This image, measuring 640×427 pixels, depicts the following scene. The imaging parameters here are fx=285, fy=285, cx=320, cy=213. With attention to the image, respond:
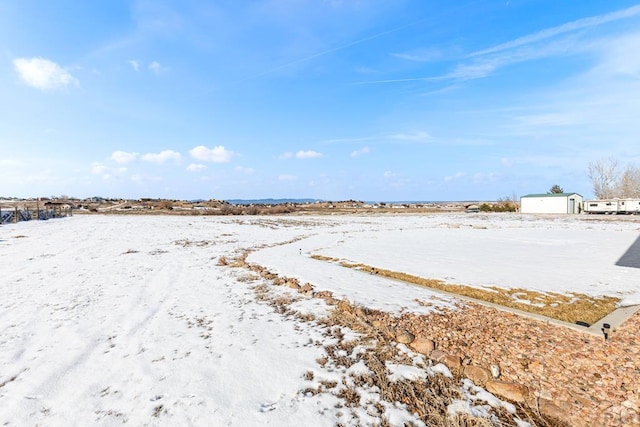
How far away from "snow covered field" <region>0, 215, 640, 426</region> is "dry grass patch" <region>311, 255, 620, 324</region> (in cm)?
61

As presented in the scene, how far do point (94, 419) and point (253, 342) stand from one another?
2311 millimetres

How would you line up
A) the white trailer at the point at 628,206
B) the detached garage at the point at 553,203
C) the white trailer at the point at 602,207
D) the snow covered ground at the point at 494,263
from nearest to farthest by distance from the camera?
the snow covered ground at the point at 494,263 < the white trailer at the point at 628,206 < the white trailer at the point at 602,207 < the detached garage at the point at 553,203

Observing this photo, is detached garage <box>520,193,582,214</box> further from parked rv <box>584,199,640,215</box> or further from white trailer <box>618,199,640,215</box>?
white trailer <box>618,199,640,215</box>

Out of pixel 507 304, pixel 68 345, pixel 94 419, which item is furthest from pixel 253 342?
pixel 507 304

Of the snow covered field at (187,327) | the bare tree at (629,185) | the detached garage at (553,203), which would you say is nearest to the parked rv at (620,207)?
the detached garage at (553,203)

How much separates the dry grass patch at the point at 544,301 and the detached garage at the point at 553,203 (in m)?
55.5

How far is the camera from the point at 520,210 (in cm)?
5553

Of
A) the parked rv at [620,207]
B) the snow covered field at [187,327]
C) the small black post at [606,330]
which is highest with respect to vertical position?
the parked rv at [620,207]

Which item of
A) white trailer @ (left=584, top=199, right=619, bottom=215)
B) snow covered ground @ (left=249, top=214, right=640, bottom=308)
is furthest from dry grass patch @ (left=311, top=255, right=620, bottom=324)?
white trailer @ (left=584, top=199, right=619, bottom=215)

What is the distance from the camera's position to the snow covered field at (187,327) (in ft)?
11.7

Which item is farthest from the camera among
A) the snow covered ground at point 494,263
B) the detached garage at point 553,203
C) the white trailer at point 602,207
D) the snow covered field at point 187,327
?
the detached garage at point 553,203

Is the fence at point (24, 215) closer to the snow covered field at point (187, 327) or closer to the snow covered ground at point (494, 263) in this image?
the snow covered field at point (187, 327)

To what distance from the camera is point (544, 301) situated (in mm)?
6805

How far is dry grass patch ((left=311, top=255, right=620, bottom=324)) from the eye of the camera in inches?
236
